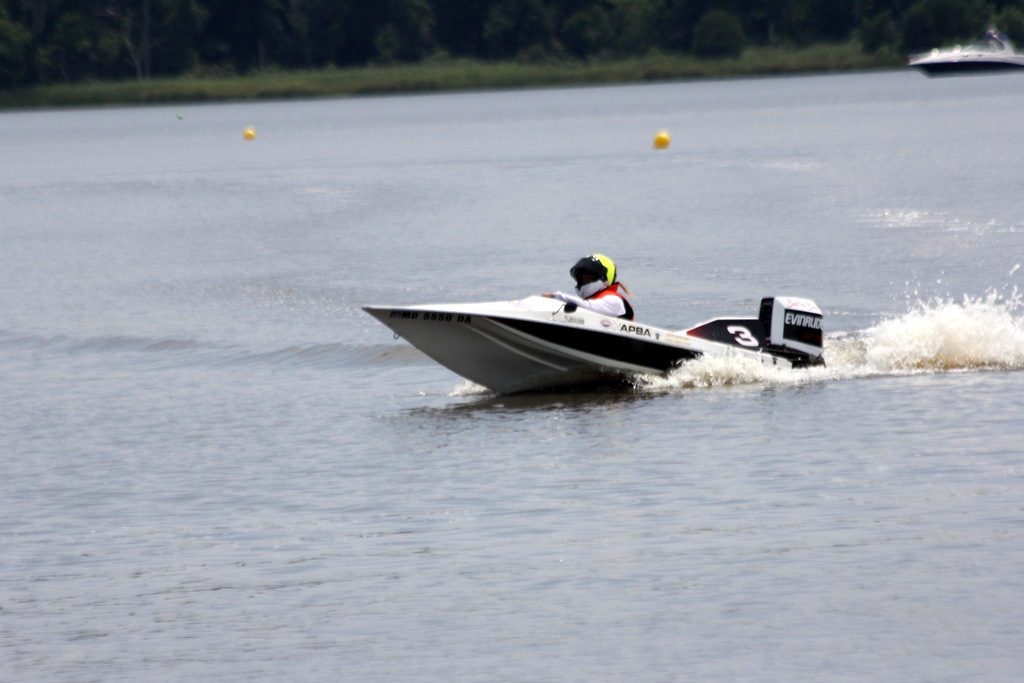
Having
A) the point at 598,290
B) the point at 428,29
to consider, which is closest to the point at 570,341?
the point at 598,290

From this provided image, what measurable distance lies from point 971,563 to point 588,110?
8026 centimetres

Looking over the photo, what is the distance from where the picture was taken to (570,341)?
1501cm

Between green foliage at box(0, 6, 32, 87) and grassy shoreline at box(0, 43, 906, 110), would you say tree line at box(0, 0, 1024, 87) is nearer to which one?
green foliage at box(0, 6, 32, 87)

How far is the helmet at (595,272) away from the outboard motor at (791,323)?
157 centimetres

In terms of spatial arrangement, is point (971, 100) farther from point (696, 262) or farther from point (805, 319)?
point (805, 319)

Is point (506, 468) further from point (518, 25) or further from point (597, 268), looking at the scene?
point (518, 25)

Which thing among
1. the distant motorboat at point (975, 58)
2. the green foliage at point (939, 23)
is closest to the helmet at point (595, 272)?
the distant motorboat at point (975, 58)

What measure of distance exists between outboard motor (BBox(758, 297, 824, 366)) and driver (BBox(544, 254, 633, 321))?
4.59ft

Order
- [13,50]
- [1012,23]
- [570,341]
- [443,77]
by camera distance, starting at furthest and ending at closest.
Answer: [443,77], [1012,23], [13,50], [570,341]

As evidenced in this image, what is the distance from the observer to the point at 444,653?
8.00 meters

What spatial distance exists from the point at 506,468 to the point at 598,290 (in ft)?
12.3

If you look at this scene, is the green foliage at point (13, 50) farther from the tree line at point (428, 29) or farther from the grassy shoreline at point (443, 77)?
the grassy shoreline at point (443, 77)


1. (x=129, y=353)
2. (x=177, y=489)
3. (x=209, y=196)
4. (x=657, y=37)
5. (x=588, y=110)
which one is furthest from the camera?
(x=657, y=37)

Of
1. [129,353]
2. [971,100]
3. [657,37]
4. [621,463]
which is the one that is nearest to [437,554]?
[621,463]
